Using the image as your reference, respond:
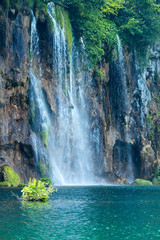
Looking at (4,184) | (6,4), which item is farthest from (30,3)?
(4,184)

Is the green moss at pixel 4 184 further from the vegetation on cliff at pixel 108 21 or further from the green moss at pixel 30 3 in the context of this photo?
the green moss at pixel 30 3

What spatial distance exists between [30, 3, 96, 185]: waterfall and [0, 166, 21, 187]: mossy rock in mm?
3470

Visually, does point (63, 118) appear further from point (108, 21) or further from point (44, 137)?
point (108, 21)

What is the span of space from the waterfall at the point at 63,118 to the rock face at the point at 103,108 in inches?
26.6

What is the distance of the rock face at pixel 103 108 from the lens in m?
30.9

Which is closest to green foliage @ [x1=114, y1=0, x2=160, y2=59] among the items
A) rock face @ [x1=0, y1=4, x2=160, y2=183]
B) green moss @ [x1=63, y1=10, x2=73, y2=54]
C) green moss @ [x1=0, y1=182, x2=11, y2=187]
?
rock face @ [x1=0, y1=4, x2=160, y2=183]

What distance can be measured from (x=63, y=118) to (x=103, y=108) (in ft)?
30.1

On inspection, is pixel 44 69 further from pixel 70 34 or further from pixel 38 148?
pixel 38 148

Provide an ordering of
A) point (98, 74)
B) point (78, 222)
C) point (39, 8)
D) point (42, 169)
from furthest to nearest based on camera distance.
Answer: point (98, 74)
point (39, 8)
point (42, 169)
point (78, 222)

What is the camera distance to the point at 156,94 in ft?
176

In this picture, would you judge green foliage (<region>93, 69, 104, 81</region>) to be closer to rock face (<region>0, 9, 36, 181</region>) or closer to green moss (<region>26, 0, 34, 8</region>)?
rock face (<region>0, 9, 36, 181</region>)

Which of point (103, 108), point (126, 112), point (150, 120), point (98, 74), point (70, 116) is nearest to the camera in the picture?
point (70, 116)

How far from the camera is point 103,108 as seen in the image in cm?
4388

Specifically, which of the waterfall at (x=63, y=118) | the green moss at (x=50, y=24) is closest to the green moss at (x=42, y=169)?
the waterfall at (x=63, y=118)
